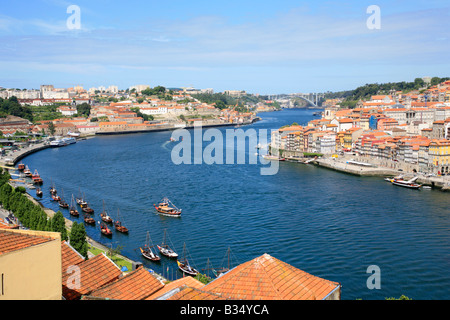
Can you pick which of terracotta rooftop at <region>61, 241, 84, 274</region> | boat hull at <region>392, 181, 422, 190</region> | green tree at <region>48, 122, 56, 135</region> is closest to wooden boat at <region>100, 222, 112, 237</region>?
terracotta rooftop at <region>61, 241, 84, 274</region>

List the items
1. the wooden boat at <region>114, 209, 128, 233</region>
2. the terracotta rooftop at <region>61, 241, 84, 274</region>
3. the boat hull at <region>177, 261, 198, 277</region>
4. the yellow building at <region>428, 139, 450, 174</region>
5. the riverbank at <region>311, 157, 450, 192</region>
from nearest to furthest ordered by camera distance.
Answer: the terracotta rooftop at <region>61, 241, 84, 274</region> → the boat hull at <region>177, 261, 198, 277</region> → the wooden boat at <region>114, 209, 128, 233</region> → the riverbank at <region>311, 157, 450, 192</region> → the yellow building at <region>428, 139, 450, 174</region>

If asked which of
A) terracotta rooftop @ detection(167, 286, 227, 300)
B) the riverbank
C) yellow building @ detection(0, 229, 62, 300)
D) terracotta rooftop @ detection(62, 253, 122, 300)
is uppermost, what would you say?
yellow building @ detection(0, 229, 62, 300)

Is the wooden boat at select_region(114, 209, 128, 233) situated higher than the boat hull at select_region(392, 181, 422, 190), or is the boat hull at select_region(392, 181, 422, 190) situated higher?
the boat hull at select_region(392, 181, 422, 190)

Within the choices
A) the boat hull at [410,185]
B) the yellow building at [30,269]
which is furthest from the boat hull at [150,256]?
the boat hull at [410,185]

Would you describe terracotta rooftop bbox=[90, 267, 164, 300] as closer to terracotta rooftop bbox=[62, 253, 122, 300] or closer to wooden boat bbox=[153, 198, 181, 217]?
terracotta rooftop bbox=[62, 253, 122, 300]

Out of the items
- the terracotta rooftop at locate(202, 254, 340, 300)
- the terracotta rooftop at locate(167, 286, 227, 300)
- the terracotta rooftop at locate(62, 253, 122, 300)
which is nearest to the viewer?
the terracotta rooftop at locate(167, 286, 227, 300)
